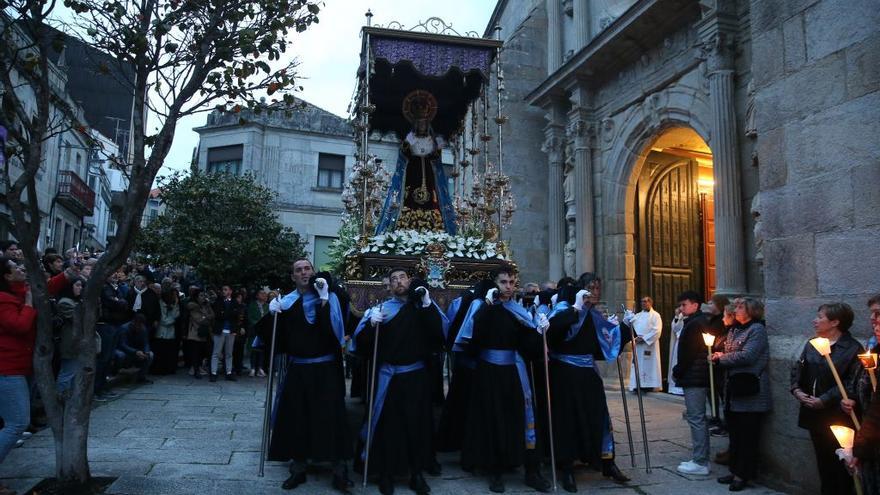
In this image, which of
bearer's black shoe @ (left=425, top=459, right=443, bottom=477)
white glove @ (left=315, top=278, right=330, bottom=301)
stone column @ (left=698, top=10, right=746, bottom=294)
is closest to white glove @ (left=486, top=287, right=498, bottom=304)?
white glove @ (left=315, top=278, right=330, bottom=301)

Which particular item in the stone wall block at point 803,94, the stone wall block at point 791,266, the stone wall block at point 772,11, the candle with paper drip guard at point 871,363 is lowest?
the candle with paper drip guard at point 871,363

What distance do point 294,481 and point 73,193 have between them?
22.8 meters

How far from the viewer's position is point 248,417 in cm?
784

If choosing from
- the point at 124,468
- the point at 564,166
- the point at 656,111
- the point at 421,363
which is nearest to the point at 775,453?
the point at 421,363

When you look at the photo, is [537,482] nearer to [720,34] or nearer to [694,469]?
[694,469]

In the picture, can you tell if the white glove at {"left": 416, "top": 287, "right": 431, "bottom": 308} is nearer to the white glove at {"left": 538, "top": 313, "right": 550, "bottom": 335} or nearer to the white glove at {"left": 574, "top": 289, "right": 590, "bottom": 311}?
the white glove at {"left": 538, "top": 313, "right": 550, "bottom": 335}

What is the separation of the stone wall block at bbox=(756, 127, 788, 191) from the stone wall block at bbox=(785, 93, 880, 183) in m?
0.06

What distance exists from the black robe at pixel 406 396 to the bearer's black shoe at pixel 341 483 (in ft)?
0.81

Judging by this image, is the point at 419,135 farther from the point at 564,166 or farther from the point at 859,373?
the point at 859,373

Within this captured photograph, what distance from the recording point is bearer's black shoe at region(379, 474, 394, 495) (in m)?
5.00

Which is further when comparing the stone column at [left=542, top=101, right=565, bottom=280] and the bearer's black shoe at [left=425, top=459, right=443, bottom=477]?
the stone column at [left=542, top=101, right=565, bottom=280]

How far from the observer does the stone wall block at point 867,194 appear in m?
4.59

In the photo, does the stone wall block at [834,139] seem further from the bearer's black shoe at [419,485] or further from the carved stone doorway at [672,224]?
the carved stone doorway at [672,224]

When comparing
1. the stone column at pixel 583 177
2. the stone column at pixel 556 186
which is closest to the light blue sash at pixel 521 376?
the stone column at pixel 583 177
